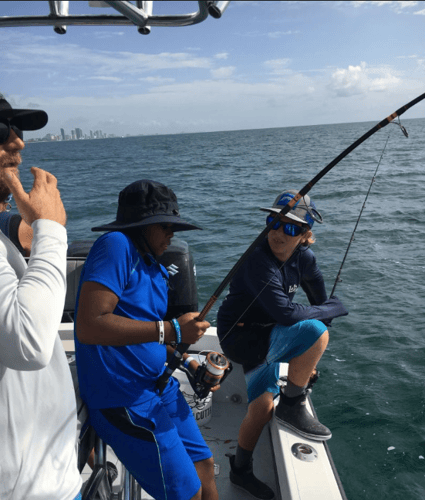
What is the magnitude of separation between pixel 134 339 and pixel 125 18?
3.18ft

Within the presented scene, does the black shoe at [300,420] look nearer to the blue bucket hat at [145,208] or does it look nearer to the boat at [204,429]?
the boat at [204,429]

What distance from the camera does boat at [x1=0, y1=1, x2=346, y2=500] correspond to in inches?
41.3

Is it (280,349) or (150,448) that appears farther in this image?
(280,349)

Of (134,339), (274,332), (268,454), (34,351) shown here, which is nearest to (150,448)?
(134,339)

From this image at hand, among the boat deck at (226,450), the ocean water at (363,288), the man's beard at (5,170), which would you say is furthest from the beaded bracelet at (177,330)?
the ocean water at (363,288)

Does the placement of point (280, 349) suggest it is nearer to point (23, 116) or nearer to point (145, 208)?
point (145, 208)

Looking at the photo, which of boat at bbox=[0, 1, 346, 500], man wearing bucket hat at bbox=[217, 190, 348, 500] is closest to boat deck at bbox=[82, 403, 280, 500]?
boat at bbox=[0, 1, 346, 500]

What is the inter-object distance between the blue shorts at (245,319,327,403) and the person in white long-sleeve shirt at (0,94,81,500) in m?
1.24

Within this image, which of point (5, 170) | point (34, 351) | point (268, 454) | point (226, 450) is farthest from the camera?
point (226, 450)

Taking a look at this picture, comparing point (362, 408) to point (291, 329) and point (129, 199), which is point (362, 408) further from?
point (129, 199)

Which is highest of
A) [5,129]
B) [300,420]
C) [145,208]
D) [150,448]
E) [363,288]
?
[5,129]

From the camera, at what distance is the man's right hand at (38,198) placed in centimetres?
113

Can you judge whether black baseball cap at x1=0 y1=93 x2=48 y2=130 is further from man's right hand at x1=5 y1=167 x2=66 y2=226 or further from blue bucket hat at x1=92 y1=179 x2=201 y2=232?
blue bucket hat at x1=92 y1=179 x2=201 y2=232

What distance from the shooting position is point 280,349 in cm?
231
